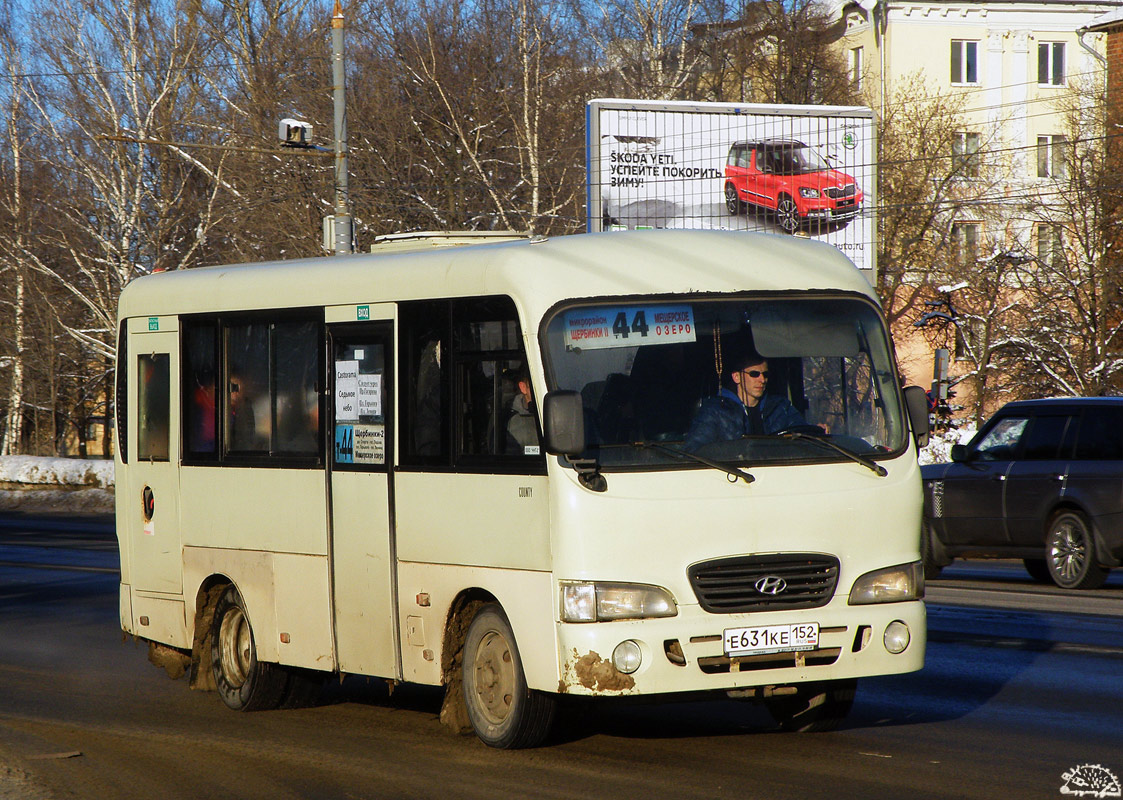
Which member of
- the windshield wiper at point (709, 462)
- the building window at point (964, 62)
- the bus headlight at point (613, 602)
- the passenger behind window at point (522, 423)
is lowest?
the bus headlight at point (613, 602)

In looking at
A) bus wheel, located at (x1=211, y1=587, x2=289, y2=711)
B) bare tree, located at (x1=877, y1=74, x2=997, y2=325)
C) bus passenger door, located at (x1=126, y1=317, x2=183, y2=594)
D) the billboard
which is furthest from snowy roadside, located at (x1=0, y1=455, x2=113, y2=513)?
bus wheel, located at (x1=211, y1=587, x2=289, y2=711)

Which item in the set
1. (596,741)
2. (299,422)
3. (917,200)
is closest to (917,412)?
(596,741)

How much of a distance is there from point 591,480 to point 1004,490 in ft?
35.1

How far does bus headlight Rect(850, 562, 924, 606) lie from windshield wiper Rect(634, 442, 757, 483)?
73 centimetres

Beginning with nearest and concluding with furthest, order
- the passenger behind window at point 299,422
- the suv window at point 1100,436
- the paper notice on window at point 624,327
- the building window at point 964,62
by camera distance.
Answer: the paper notice on window at point 624,327
the passenger behind window at point 299,422
the suv window at point 1100,436
the building window at point 964,62

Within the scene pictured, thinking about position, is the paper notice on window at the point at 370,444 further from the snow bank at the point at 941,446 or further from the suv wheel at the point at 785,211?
the suv wheel at the point at 785,211

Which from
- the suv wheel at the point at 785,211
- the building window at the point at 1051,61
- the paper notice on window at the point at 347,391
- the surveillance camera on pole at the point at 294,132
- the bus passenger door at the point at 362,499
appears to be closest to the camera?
the bus passenger door at the point at 362,499

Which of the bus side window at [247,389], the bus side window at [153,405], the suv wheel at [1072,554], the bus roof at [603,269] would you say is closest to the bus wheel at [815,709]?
the bus roof at [603,269]

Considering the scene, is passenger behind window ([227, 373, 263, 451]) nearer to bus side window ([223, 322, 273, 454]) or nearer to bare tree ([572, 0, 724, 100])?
bus side window ([223, 322, 273, 454])

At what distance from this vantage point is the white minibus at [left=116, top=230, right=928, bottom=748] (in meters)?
7.18

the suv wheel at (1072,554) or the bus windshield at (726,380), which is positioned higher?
the bus windshield at (726,380)

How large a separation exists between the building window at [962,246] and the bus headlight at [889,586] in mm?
40918

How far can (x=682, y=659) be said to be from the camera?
23.4ft

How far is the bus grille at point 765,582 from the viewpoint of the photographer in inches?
284
